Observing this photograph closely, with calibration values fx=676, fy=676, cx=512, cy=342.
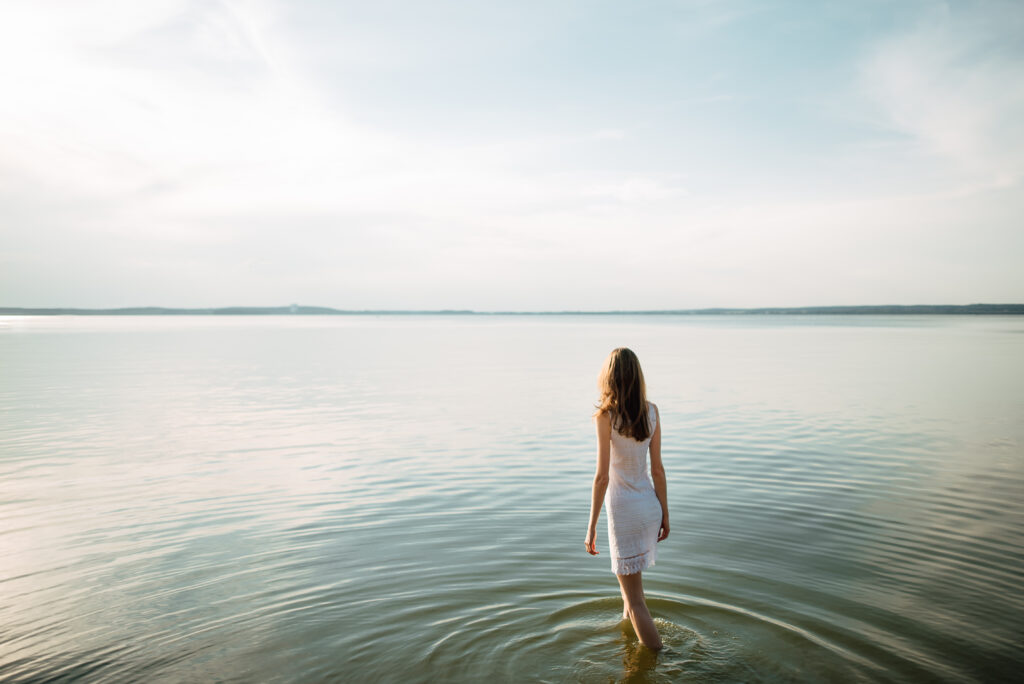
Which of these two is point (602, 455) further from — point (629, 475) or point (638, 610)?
point (638, 610)

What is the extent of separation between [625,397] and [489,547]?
4419 mm

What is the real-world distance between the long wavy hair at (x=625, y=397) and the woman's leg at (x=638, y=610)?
130 centimetres

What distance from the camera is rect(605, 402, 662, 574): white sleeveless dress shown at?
5.76m

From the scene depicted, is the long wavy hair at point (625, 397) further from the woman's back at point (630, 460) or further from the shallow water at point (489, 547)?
the shallow water at point (489, 547)

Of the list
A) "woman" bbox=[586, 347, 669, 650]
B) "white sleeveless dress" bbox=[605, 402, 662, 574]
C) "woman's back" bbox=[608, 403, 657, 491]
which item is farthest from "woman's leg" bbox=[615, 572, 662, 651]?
"woman's back" bbox=[608, 403, 657, 491]

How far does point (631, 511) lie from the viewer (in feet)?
19.0

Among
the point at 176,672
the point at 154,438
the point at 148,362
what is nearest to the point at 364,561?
the point at 176,672

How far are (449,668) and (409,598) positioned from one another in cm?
162

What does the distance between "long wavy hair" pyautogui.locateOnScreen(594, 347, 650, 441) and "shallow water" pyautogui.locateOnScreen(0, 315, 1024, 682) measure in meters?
2.17

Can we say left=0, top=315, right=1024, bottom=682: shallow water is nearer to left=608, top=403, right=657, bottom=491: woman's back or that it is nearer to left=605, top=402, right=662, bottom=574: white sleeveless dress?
left=605, top=402, right=662, bottom=574: white sleeveless dress

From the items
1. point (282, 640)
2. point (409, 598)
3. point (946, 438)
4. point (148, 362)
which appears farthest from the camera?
point (148, 362)

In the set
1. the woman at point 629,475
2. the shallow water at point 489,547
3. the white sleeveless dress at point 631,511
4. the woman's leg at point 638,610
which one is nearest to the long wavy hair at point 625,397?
the woman at point 629,475

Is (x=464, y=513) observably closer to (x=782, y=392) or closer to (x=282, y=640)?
(x=282, y=640)

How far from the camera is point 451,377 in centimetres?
3256
